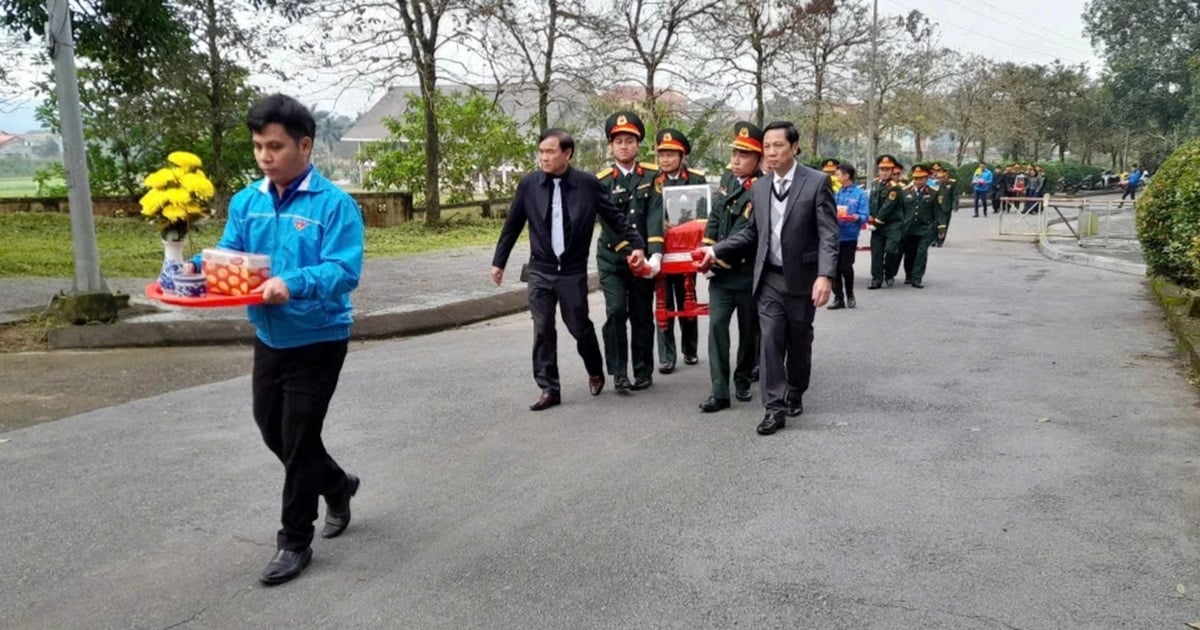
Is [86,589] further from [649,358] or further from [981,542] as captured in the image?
[649,358]

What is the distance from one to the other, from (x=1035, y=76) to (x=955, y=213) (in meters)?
21.9

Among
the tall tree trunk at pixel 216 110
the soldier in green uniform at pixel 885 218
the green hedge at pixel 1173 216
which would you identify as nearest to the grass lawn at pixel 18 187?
the tall tree trunk at pixel 216 110

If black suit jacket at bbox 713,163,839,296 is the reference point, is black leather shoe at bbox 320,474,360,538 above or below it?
below

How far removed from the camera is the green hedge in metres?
9.67

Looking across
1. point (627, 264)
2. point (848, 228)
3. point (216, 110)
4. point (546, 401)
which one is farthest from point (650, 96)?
point (546, 401)

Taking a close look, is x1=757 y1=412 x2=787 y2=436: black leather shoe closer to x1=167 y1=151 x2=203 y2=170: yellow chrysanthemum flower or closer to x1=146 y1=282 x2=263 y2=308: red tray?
x1=146 y1=282 x2=263 y2=308: red tray

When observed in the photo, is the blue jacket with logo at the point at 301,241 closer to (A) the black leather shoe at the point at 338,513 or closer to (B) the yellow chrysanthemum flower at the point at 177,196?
(B) the yellow chrysanthemum flower at the point at 177,196

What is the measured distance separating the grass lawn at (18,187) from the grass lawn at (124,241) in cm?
400

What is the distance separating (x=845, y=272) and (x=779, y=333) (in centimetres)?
533

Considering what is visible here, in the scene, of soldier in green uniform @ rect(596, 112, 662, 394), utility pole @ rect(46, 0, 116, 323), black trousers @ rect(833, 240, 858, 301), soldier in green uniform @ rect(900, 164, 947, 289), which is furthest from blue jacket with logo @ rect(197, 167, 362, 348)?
soldier in green uniform @ rect(900, 164, 947, 289)

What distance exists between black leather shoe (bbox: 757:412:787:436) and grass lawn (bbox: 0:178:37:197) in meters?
24.6

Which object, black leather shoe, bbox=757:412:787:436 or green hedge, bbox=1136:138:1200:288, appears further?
green hedge, bbox=1136:138:1200:288

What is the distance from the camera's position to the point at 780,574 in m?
3.80

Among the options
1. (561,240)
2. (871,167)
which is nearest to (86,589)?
(561,240)
